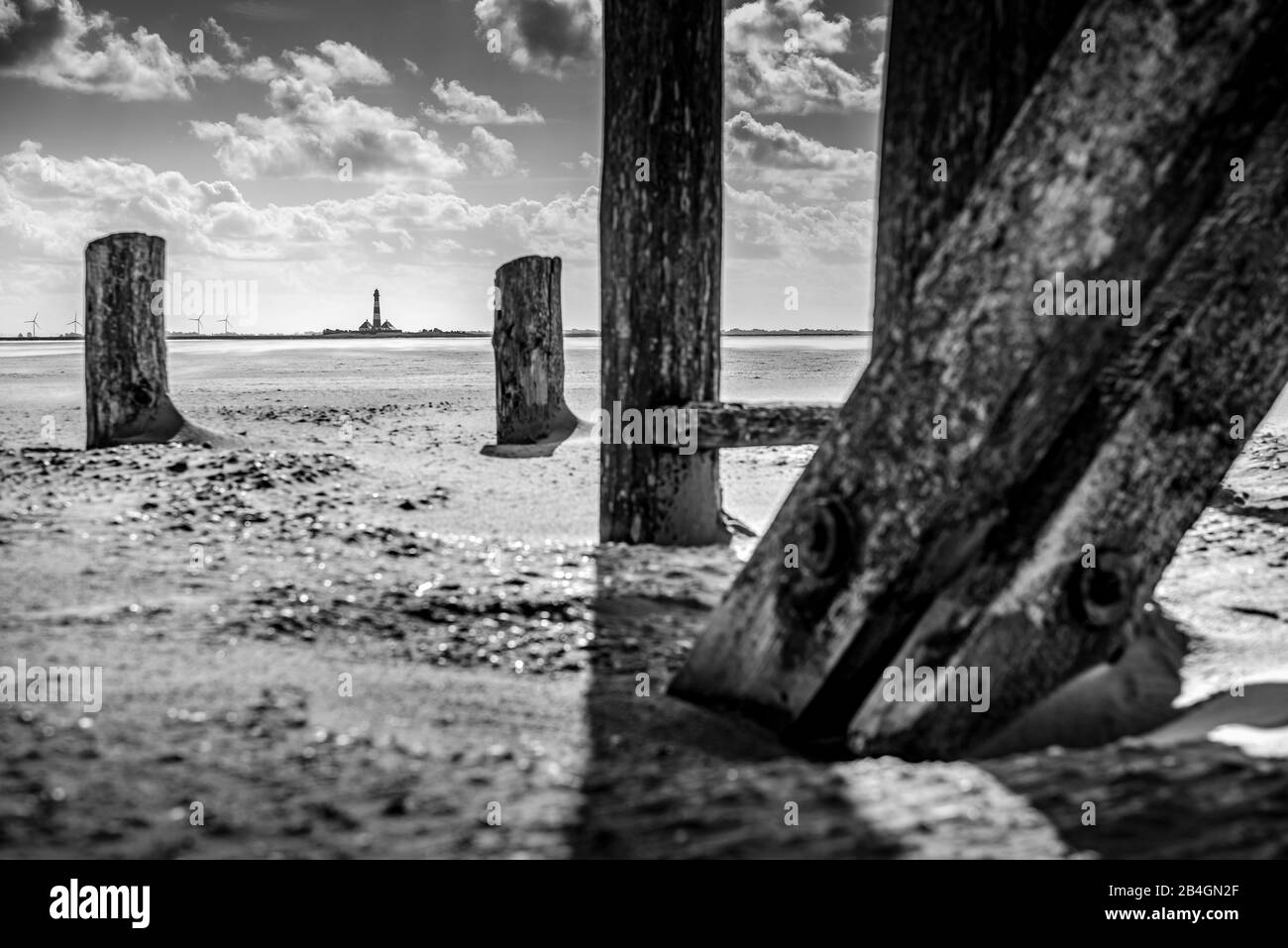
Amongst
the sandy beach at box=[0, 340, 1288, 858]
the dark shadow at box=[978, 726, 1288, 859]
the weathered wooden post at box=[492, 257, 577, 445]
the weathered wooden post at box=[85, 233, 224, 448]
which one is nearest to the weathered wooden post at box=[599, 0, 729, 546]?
the sandy beach at box=[0, 340, 1288, 858]

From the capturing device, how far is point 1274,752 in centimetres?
200

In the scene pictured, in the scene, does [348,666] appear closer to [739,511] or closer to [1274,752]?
[1274,752]

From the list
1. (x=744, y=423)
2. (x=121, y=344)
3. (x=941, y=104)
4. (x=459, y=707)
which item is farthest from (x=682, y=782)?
(x=121, y=344)

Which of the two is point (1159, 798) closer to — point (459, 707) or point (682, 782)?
point (682, 782)

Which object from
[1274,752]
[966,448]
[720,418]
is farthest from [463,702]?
[720,418]

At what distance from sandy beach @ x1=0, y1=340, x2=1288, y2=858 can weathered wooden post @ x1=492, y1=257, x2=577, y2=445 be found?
3.42 m

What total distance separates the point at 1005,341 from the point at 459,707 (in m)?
1.39

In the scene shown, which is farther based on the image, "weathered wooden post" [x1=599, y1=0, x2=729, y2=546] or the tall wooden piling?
the tall wooden piling

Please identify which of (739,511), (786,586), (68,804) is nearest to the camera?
(68,804)

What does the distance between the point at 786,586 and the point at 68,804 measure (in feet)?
4.53

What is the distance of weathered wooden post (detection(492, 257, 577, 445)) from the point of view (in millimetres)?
9117

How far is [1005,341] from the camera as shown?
2.01 metres

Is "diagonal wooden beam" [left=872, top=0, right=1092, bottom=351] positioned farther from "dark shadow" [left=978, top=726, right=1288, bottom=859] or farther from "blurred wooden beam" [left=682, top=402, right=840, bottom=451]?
"blurred wooden beam" [left=682, top=402, right=840, bottom=451]

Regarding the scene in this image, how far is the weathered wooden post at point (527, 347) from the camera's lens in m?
9.12
